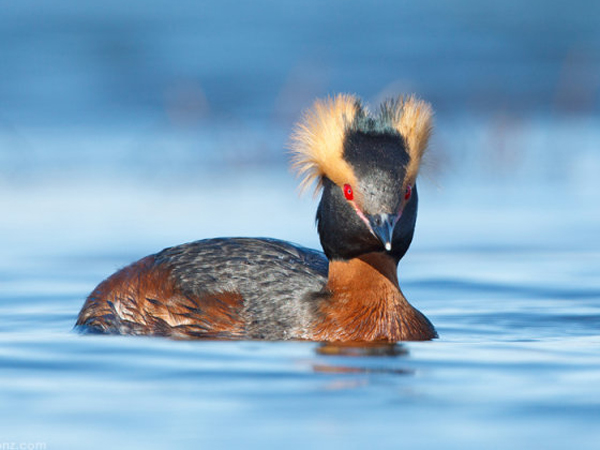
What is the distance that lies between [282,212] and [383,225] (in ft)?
21.4

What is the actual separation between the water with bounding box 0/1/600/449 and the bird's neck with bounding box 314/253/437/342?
10.8 inches

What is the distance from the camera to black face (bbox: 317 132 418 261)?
967cm

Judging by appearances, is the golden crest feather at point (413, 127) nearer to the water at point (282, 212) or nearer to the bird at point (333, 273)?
the bird at point (333, 273)

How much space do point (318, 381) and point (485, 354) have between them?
1.61 m

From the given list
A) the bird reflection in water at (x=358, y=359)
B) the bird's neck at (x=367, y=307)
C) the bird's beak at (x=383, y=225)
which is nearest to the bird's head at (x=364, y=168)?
the bird's beak at (x=383, y=225)

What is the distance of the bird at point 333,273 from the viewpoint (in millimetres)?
9844

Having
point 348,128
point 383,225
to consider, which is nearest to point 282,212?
point 348,128

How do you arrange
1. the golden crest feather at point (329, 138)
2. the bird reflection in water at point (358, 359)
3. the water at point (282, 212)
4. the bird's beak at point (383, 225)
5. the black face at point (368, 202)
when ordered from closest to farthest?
1. the water at point (282, 212)
2. the bird reflection in water at point (358, 359)
3. the bird's beak at point (383, 225)
4. the black face at point (368, 202)
5. the golden crest feather at point (329, 138)

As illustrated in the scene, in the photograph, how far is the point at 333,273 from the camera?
1050 centimetres

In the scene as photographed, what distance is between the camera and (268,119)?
2264 centimetres

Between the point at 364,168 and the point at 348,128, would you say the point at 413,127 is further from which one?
the point at 364,168

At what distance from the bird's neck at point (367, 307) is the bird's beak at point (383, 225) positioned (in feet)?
2.31

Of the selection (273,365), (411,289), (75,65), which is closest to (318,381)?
(273,365)

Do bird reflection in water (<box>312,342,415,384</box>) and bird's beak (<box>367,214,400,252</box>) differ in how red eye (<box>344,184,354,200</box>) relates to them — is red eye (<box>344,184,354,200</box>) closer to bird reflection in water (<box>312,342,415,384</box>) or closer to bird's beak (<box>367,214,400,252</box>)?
bird's beak (<box>367,214,400,252</box>)
